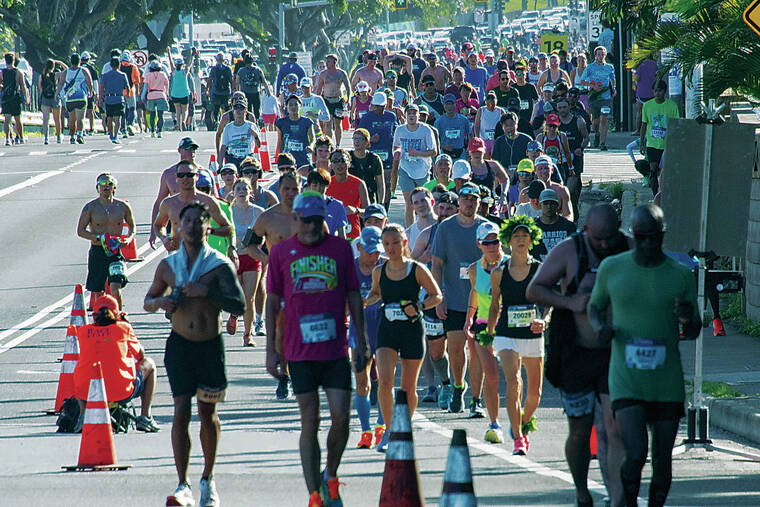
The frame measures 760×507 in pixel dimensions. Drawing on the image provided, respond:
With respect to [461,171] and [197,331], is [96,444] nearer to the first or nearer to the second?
[197,331]

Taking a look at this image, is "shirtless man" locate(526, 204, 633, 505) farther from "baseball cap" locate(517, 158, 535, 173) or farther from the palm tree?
"baseball cap" locate(517, 158, 535, 173)

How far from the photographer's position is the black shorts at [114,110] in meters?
36.0

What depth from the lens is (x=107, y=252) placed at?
55.1 feet

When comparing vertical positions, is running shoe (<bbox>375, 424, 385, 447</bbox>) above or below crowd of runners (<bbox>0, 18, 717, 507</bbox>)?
below

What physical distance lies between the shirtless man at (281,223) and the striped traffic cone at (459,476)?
5822 mm

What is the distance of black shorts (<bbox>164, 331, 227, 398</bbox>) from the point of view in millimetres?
9180

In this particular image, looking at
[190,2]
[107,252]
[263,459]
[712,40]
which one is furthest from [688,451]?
[190,2]

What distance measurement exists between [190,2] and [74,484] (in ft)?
158

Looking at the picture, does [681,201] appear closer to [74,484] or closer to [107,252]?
[74,484]

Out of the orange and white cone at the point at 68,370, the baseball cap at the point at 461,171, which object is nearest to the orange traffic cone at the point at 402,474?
the orange and white cone at the point at 68,370

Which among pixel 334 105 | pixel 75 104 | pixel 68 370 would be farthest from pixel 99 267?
pixel 75 104

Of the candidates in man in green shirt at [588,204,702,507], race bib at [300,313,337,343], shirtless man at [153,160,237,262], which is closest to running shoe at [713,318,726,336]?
shirtless man at [153,160,237,262]

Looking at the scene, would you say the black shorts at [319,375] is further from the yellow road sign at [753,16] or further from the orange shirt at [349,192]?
the orange shirt at [349,192]

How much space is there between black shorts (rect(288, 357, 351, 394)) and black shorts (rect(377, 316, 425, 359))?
81.3 inches
